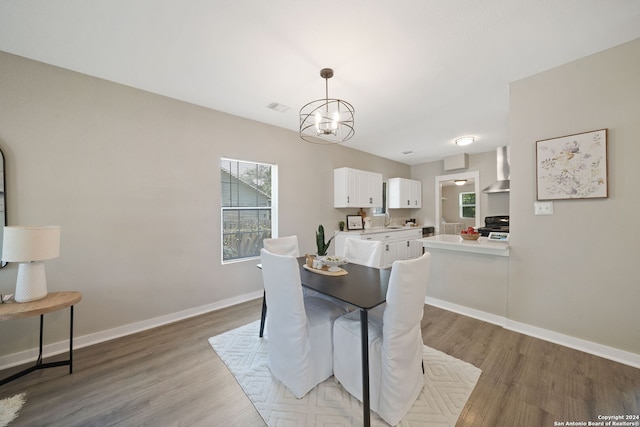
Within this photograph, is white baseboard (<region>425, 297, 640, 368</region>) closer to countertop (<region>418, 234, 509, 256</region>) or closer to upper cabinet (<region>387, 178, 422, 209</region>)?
countertop (<region>418, 234, 509, 256</region>)

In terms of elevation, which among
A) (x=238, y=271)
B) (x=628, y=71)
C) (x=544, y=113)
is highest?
(x=628, y=71)

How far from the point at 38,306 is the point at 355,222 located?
415 centimetres

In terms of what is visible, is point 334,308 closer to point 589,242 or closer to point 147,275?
point 147,275

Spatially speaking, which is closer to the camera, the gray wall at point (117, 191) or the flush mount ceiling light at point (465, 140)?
the gray wall at point (117, 191)

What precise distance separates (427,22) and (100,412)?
3.39 meters

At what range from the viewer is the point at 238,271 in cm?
321

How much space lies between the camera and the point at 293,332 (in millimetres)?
1559

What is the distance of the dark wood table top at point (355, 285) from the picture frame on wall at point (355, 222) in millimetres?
2504

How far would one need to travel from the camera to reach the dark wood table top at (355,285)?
4.63ft

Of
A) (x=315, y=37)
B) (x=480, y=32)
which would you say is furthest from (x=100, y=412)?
(x=480, y=32)

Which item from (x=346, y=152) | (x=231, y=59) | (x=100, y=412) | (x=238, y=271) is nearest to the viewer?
(x=100, y=412)

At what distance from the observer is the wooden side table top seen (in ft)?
5.12

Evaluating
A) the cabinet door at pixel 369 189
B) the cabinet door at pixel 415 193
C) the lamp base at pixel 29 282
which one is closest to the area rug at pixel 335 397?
the lamp base at pixel 29 282

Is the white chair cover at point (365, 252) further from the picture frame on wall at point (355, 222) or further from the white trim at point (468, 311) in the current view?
the picture frame on wall at point (355, 222)
